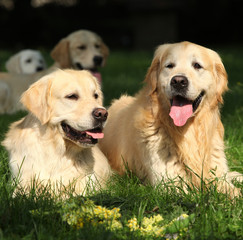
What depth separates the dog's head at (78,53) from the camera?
7.59 m

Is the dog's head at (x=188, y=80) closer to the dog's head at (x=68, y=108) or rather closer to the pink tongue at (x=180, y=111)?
the pink tongue at (x=180, y=111)

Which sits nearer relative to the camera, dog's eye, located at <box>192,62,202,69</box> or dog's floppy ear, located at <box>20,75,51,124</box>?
dog's floppy ear, located at <box>20,75,51,124</box>

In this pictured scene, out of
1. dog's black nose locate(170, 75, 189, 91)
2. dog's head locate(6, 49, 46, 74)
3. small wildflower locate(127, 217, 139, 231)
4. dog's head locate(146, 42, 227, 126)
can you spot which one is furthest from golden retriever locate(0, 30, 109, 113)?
small wildflower locate(127, 217, 139, 231)

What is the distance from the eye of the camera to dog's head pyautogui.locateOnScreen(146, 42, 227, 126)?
3561mm

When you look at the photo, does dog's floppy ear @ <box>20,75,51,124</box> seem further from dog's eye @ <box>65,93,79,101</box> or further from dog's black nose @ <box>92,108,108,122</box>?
dog's black nose @ <box>92,108,108,122</box>

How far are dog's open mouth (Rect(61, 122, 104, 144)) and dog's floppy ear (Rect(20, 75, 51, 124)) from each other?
0.17 metres

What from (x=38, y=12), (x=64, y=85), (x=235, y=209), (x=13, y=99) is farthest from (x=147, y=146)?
(x=38, y=12)

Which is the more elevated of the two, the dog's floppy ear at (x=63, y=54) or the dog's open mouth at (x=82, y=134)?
the dog's floppy ear at (x=63, y=54)

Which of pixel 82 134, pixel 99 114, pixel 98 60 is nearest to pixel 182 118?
pixel 99 114

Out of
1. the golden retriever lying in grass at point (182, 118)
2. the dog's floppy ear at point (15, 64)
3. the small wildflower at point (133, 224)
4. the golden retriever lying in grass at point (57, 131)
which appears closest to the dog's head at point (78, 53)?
the dog's floppy ear at point (15, 64)

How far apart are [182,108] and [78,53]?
14.0ft

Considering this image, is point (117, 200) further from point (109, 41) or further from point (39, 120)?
point (109, 41)

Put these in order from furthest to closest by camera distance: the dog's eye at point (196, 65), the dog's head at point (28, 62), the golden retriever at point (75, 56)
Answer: the dog's head at point (28, 62)
the golden retriever at point (75, 56)
the dog's eye at point (196, 65)

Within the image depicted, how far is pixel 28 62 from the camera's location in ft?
30.3
